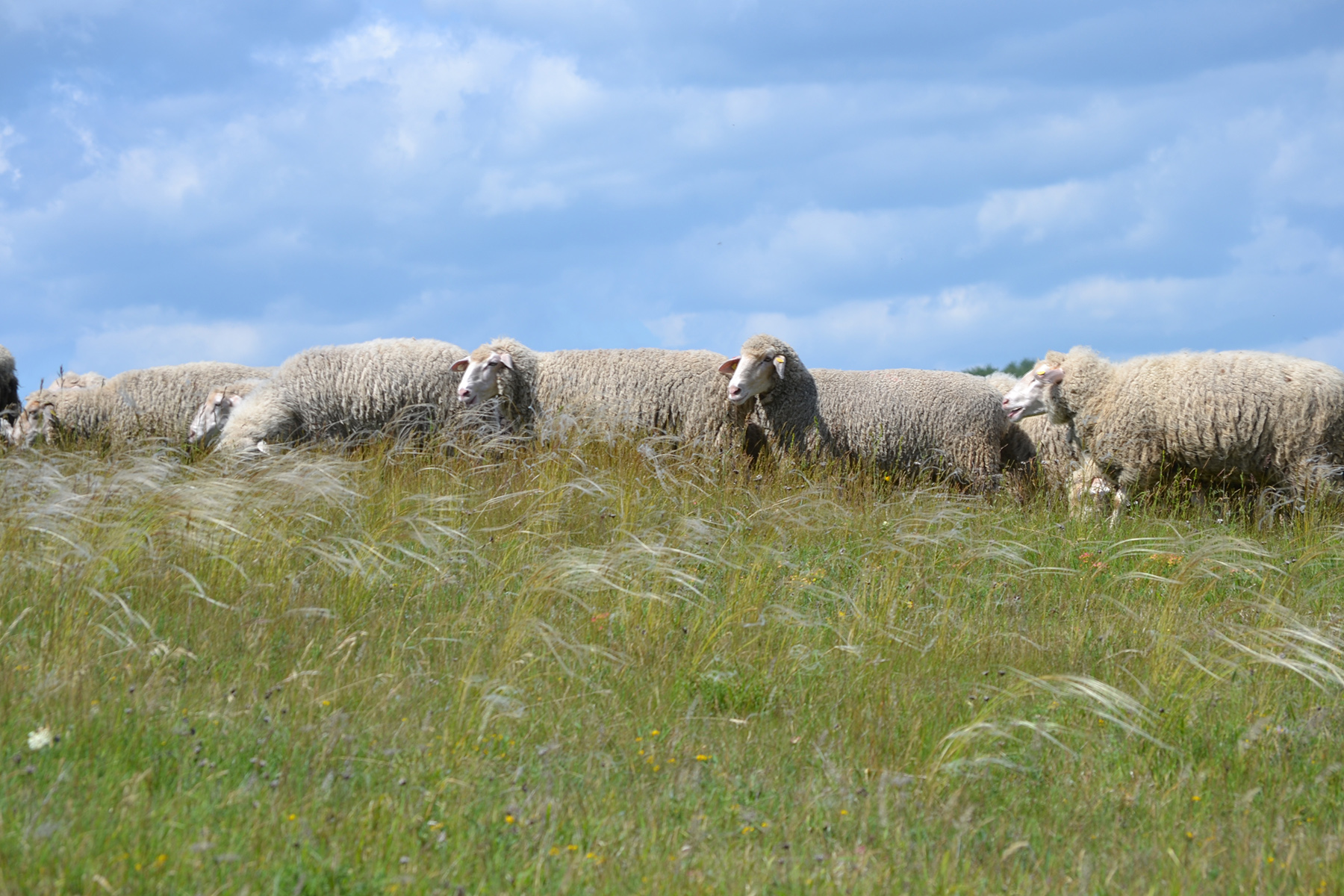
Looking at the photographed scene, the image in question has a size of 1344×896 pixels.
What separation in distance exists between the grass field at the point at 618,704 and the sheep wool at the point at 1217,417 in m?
2.70

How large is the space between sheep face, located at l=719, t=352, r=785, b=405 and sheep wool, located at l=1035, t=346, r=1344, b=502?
3.06m

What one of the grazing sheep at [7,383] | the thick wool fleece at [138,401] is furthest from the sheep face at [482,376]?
the grazing sheep at [7,383]

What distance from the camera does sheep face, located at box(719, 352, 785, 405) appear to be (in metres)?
10.6

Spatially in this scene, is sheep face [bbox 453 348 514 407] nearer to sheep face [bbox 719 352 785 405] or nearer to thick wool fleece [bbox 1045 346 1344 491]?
sheep face [bbox 719 352 785 405]

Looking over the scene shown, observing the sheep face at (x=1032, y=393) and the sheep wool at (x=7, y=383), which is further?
the sheep wool at (x=7, y=383)

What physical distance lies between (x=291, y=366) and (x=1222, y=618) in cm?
955

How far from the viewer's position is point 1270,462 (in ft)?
30.5

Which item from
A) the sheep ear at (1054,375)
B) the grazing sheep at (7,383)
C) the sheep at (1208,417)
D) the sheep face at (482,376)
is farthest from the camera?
the grazing sheep at (7,383)

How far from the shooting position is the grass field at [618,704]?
2.79 metres

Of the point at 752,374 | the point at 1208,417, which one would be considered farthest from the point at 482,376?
the point at 1208,417

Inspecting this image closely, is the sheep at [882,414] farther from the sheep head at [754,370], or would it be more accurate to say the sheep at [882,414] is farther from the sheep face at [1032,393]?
the sheep face at [1032,393]

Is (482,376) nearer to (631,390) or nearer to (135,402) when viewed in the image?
(631,390)

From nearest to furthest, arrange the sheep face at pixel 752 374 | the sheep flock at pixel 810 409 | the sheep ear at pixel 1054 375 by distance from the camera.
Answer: the sheep flock at pixel 810 409, the sheep ear at pixel 1054 375, the sheep face at pixel 752 374

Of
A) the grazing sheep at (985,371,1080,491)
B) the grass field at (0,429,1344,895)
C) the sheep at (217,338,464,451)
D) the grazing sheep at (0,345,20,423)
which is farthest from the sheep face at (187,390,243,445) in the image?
the grazing sheep at (985,371,1080,491)
